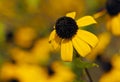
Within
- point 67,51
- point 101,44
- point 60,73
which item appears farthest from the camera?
point 101,44

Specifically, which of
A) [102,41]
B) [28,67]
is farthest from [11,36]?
[102,41]

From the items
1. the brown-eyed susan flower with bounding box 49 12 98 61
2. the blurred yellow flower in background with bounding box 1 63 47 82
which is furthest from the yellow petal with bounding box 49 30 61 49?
the blurred yellow flower in background with bounding box 1 63 47 82

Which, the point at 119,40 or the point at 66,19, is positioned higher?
the point at 66,19

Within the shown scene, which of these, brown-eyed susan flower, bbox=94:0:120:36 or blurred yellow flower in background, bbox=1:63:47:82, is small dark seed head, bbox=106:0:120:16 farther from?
blurred yellow flower in background, bbox=1:63:47:82

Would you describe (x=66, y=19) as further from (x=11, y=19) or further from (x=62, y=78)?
(x=11, y=19)

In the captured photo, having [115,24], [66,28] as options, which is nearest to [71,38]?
[66,28]

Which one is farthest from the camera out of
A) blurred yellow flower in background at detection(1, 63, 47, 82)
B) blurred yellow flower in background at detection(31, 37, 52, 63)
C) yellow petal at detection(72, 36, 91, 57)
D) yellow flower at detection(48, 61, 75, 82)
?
blurred yellow flower in background at detection(31, 37, 52, 63)

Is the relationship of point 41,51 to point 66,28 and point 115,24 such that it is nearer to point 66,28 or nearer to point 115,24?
point 115,24
